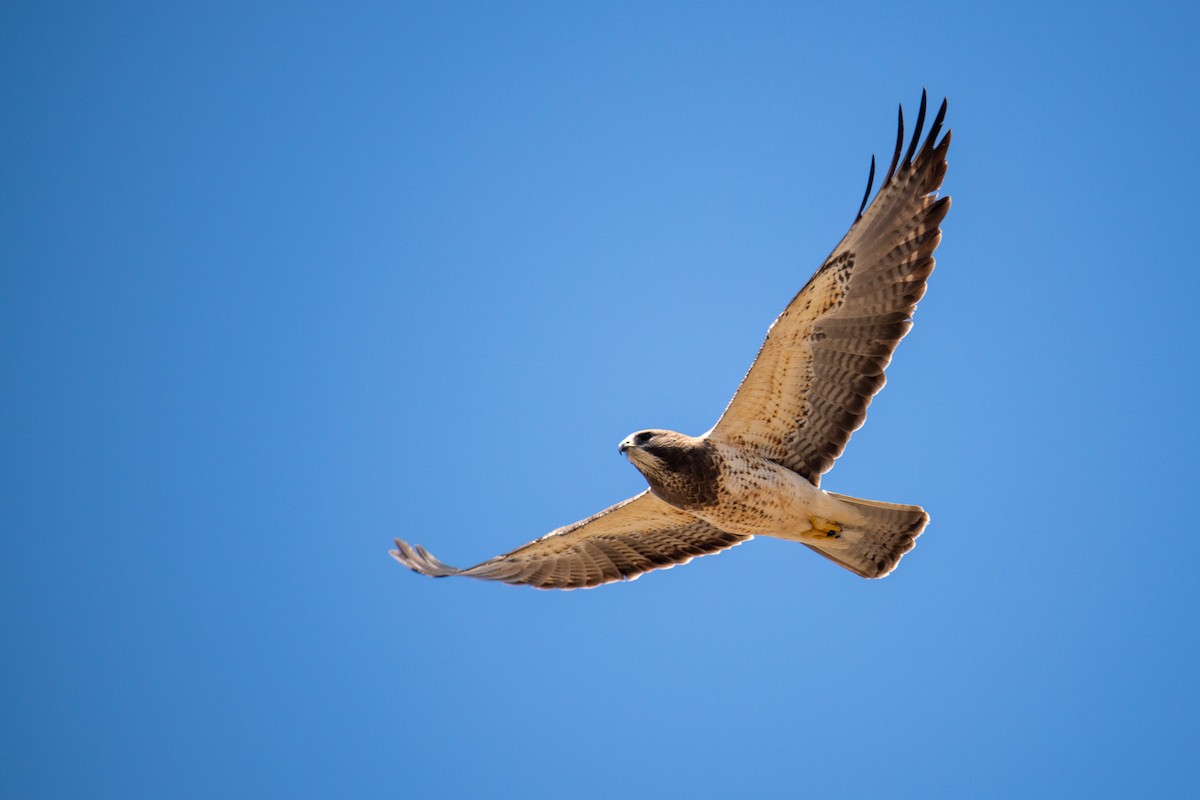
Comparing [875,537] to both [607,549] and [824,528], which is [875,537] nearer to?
[824,528]

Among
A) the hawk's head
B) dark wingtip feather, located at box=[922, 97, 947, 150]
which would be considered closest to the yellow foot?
the hawk's head

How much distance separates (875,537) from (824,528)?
482 millimetres

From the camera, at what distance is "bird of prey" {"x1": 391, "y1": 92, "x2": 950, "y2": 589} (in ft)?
32.7

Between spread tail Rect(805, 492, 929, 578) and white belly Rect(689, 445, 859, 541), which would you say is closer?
white belly Rect(689, 445, 859, 541)

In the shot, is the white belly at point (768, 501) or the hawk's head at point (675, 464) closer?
the hawk's head at point (675, 464)

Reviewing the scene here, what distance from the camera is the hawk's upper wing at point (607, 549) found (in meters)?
11.0

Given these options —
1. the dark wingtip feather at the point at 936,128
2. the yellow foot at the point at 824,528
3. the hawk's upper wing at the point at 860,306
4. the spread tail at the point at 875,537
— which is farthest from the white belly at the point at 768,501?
the dark wingtip feather at the point at 936,128

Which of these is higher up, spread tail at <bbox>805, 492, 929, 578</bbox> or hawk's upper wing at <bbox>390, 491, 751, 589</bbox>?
hawk's upper wing at <bbox>390, 491, 751, 589</bbox>

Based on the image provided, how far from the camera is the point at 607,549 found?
37.3 ft

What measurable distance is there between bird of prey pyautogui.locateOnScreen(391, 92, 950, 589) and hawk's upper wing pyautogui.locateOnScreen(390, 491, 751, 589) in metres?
0.23

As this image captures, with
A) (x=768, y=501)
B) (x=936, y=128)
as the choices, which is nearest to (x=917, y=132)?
(x=936, y=128)

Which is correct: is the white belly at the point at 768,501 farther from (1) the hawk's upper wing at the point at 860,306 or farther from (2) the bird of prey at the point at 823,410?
(1) the hawk's upper wing at the point at 860,306

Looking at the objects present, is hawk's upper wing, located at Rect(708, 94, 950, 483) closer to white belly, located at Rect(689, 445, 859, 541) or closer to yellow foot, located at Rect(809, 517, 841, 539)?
white belly, located at Rect(689, 445, 859, 541)

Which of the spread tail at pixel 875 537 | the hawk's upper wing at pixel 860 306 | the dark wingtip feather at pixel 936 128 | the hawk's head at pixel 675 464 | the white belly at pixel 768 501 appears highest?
the dark wingtip feather at pixel 936 128
